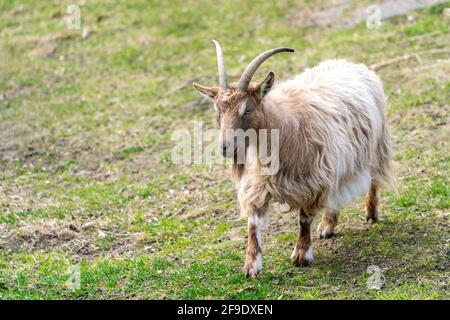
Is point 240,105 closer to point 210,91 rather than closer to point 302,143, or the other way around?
point 210,91

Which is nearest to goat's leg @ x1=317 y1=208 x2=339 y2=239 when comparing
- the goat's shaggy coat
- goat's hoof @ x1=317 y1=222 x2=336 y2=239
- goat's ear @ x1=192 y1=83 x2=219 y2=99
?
goat's hoof @ x1=317 y1=222 x2=336 y2=239

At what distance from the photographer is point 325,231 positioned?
8375 millimetres

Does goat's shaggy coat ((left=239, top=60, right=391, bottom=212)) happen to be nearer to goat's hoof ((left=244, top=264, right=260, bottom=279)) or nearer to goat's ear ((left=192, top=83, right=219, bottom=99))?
goat's ear ((left=192, top=83, right=219, bottom=99))

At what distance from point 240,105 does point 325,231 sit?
207 cm

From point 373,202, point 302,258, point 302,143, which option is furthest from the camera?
point 373,202

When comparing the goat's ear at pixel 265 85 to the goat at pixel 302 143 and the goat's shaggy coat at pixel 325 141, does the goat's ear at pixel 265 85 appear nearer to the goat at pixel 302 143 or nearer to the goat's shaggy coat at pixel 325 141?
the goat at pixel 302 143

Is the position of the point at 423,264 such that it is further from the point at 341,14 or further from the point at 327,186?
the point at 341,14

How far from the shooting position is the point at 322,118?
7.64 metres

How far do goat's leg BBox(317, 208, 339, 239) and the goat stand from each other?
11mm

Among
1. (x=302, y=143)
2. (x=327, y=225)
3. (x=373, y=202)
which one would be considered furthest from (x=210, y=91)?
(x=373, y=202)

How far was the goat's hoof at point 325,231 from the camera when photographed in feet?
27.5

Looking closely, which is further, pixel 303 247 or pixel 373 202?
pixel 373 202
